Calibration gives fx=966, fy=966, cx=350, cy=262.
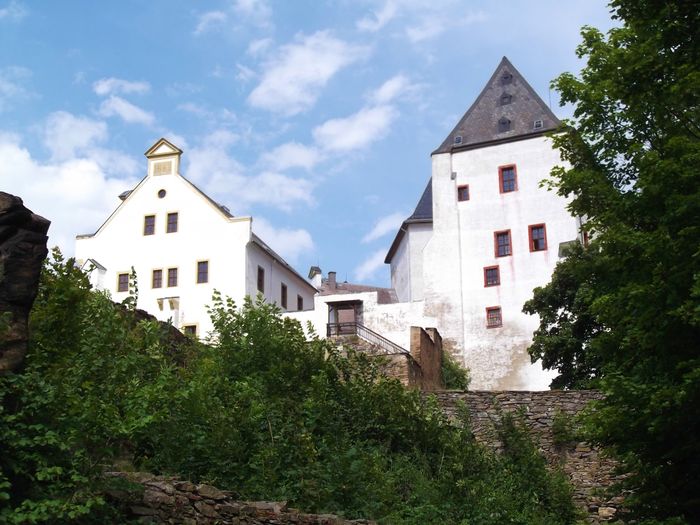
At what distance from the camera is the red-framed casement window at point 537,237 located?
44656 mm

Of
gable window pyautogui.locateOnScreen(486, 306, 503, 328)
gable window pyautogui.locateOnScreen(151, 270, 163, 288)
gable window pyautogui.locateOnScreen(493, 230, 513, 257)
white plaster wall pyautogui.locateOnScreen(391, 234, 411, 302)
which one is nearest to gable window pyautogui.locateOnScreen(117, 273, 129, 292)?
gable window pyautogui.locateOnScreen(151, 270, 163, 288)

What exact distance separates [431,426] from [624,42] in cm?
855

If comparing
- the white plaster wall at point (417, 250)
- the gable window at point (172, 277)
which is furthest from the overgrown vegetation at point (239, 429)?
the white plaster wall at point (417, 250)

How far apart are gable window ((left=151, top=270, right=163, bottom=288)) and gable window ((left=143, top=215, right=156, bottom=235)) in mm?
1998

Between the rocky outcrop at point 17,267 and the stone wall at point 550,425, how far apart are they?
1359cm

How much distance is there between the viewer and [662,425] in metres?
13.7

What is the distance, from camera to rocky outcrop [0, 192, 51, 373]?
1064cm

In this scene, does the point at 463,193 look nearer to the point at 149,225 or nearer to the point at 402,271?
the point at 402,271

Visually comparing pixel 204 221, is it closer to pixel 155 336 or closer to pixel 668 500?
pixel 155 336

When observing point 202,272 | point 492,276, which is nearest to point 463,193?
point 492,276

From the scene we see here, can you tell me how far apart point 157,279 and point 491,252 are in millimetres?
15480

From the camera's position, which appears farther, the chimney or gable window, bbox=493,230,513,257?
the chimney

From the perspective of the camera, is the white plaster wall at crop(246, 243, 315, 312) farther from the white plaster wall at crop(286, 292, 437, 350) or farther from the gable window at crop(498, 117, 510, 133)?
the gable window at crop(498, 117, 510, 133)

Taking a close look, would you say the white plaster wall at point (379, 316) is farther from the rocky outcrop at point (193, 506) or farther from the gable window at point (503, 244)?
the rocky outcrop at point (193, 506)
